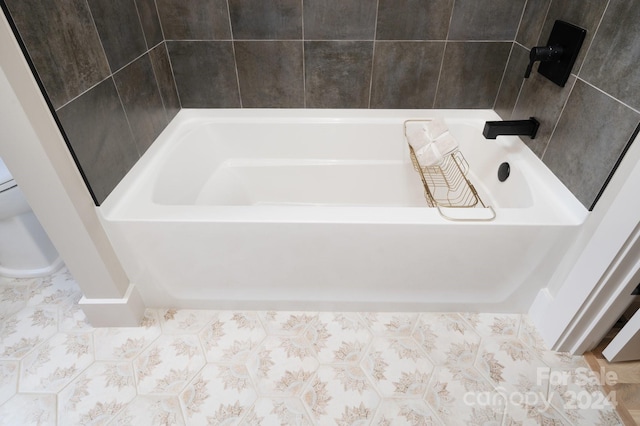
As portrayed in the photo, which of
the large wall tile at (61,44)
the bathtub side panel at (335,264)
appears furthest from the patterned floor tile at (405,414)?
the large wall tile at (61,44)

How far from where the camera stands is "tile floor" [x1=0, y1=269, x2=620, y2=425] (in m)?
1.10

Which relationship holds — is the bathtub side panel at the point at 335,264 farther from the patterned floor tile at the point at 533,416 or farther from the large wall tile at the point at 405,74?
the large wall tile at the point at 405,74

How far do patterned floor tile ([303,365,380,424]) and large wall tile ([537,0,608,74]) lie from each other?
1264 mm

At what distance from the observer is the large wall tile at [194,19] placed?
1475 millimetres

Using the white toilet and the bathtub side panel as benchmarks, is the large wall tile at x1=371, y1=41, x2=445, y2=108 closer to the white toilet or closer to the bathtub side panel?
the bathtub side panel

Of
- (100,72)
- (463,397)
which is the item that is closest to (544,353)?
(463,397)

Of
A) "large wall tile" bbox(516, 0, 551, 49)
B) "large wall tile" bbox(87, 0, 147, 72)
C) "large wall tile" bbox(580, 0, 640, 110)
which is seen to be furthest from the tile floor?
"large wall tile" bbox(516, 0, 551, 49)

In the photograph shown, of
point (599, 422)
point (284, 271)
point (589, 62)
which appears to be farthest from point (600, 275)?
point (284, 271)

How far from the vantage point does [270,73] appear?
64.5 inches

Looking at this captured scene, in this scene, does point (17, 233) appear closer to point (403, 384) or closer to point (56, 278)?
point (56, 278)

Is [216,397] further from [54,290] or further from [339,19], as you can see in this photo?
[339,19]

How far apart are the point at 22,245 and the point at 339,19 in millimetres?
1708

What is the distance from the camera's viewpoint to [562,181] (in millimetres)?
1188

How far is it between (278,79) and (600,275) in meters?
1.47
